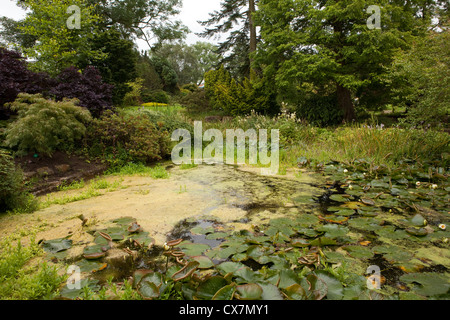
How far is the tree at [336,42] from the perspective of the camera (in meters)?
7.12

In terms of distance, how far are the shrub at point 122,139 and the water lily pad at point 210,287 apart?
3791 mm

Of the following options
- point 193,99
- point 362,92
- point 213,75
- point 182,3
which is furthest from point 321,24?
point 182,3

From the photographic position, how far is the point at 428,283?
1207 mm

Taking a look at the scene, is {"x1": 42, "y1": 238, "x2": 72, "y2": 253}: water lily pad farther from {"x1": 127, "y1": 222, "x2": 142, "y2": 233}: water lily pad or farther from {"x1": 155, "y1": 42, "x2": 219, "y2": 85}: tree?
{"x1": 155, "y1": 42, "x2": 219, "y2": 85}: tree

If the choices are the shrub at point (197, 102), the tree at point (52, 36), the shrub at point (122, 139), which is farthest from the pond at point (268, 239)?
the shrub at point (197, 102)

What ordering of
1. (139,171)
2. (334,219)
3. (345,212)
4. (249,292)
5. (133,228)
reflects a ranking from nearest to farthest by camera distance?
1. (249,292)
2. (133,228)
3. (334,219)
4. (345,212)
5. (139,171)

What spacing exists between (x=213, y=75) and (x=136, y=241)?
1141cm

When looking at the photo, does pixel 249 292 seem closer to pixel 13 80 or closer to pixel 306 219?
pixel 306 219

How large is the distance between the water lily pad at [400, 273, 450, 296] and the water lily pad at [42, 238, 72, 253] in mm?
2117

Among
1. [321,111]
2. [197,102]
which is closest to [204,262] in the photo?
[321,111]

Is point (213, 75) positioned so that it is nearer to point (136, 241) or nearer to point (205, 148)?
point (205, 148)

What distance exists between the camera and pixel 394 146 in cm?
426

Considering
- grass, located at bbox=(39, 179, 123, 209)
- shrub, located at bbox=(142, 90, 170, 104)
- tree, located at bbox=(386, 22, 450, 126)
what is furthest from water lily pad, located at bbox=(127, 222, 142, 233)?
shrub, located at bbox=(142, 90, 170, 104)

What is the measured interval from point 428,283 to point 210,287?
110 cm
